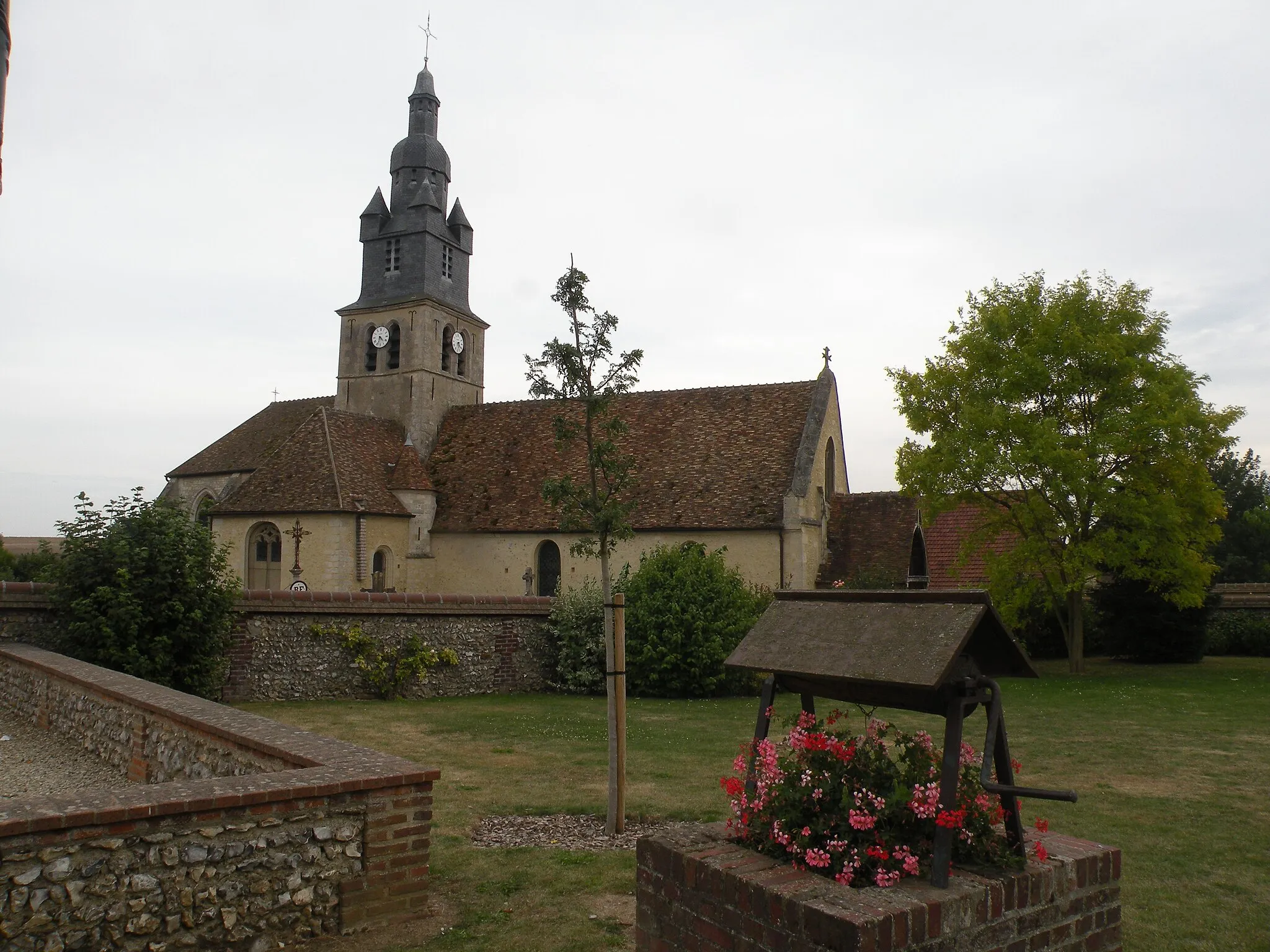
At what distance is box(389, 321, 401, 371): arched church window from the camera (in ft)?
112

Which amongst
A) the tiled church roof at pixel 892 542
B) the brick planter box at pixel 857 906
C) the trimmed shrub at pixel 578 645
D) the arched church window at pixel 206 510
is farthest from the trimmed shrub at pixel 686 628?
the brick planter box at pixel 857 906

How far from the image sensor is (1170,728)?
14266 mm

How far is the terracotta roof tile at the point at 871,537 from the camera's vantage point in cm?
2586

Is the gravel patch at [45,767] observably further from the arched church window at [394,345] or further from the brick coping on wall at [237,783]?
the arched church window at [394,345]

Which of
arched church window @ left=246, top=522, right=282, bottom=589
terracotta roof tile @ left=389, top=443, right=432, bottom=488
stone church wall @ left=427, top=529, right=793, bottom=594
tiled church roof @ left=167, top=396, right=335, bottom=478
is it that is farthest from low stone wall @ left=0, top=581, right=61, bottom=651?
tiled church roof @ left=167, top=396, right=335, bottom=478

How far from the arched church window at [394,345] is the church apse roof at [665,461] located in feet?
12.4

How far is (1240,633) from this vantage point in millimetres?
29516

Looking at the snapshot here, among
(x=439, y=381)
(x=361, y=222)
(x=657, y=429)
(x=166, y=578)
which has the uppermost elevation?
(x=361, y=222)

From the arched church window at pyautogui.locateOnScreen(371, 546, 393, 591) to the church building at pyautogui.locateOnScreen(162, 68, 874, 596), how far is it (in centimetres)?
6

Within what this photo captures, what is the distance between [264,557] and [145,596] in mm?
13205

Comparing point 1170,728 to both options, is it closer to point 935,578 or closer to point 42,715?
point 935,578

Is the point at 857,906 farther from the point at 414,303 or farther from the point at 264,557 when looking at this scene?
the point at 414,303

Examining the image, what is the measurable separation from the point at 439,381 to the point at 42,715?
75.8 ft

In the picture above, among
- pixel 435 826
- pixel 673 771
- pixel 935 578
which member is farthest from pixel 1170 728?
pixel 935 578
